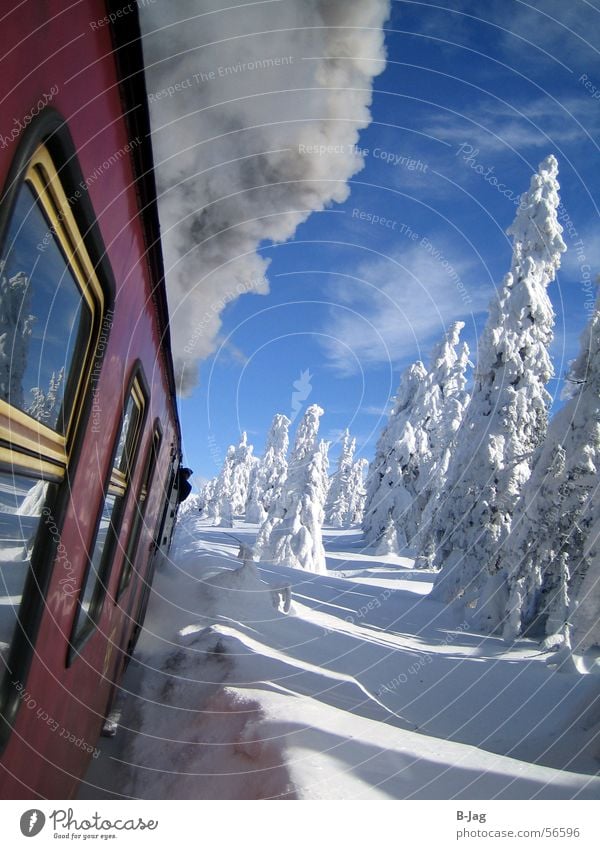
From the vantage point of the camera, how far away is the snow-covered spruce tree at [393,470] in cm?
3825

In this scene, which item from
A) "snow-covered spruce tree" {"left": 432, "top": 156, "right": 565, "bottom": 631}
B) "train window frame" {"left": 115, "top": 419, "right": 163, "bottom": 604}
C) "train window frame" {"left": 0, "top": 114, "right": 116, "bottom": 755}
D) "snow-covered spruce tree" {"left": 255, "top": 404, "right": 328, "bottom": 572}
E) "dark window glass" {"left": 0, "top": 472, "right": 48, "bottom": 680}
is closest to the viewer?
"train window frame" {"left": 0, "top": 114, "right": 116, "bottom": 755}

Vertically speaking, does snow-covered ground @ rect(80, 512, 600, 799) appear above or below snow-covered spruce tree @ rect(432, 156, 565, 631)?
below

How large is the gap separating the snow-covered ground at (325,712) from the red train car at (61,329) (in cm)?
150

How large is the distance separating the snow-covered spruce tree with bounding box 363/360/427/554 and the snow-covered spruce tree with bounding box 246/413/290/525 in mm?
18528

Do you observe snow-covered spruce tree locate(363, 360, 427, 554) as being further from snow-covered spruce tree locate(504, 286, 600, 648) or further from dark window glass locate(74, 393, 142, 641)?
dark window glass locate(74, 393, 142, 641)

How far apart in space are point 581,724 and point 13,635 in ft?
20.8

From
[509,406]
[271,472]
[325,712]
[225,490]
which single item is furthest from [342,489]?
[325,712]

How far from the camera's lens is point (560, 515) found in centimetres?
1234

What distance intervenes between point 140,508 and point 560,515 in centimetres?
1136

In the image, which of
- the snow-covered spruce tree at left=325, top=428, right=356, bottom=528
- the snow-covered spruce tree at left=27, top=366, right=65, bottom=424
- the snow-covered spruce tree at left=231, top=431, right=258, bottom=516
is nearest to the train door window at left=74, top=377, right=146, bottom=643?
the snow-covered spruce tree at left=27, top=366, right=65, bottom=424

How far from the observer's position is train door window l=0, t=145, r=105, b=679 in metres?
1.23

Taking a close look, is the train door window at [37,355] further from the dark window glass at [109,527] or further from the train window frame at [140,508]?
the train window frame at [140,508]

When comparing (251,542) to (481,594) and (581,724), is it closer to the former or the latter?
(481,594)
